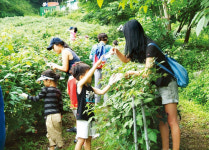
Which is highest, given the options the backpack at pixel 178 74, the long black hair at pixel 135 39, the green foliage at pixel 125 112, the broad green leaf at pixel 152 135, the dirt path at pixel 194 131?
the long black hair at pixel 135 39

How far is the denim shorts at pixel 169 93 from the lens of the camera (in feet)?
8.12

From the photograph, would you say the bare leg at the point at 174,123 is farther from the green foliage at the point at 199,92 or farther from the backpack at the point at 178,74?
the green foliage at the point at 199,92

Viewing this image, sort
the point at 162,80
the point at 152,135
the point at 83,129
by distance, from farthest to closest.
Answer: the point at 83,129 < the point at 162,80 < the point at 152,135

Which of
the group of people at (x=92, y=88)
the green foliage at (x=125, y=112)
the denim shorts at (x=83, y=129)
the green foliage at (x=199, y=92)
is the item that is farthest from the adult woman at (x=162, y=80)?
the green foliage at (x=199, y=92)

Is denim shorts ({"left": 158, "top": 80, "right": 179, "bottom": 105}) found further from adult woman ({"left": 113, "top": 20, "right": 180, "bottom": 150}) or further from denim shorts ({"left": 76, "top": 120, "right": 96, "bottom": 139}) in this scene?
denim shorts ({"left": 76, "top": 120, "right": 96, "bottom": 139})

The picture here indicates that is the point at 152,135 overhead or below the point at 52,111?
below

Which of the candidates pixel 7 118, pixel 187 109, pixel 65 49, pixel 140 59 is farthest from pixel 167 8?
pixel 7 118

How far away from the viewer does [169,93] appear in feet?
8.13

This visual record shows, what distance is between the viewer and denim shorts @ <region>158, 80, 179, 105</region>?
8.12 feet

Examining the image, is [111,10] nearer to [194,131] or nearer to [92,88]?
[194,131]

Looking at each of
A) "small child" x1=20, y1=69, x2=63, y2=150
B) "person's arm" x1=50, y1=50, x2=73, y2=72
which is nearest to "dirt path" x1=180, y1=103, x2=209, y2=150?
"small child" x1=20, y1=69, x2=63, y2=150

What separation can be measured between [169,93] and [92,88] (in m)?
1.15

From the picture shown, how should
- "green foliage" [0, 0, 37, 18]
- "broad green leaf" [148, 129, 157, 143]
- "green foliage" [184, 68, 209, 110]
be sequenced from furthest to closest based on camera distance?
"green foliage" [0, 0, 37, 18] → "green foliage" [184, 68, 209, 110] → "broad green leaf" [148, 129, 157, 143]

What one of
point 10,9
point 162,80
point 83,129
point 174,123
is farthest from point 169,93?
point 10,9
